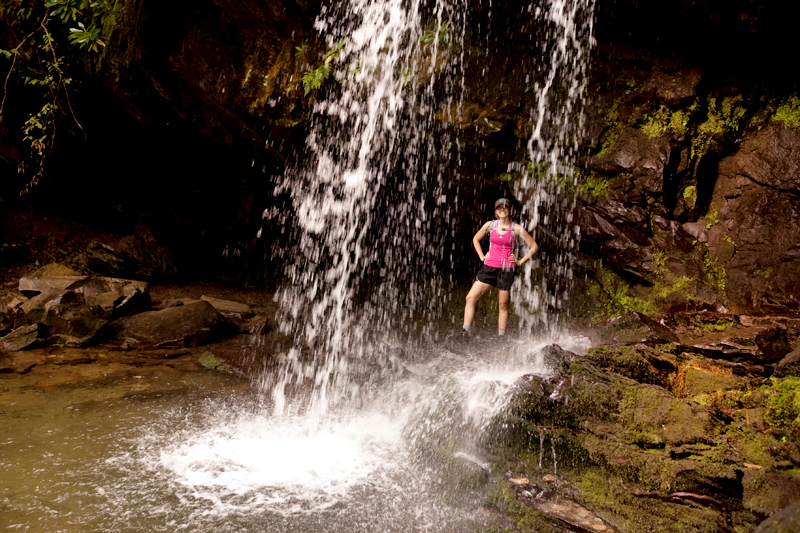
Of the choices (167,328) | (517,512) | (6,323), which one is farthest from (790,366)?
(6,323)

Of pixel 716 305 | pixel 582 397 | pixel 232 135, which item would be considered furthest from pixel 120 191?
pixel 716 305

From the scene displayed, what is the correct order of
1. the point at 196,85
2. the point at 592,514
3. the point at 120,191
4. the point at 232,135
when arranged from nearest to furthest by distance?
the point at 592,514 < the point at 196,85 < the point at 232,135 < the point at 120,191

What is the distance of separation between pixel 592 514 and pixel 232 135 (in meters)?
8.15

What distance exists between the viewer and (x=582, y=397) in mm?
4027

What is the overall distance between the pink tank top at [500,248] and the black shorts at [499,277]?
3.3 inches

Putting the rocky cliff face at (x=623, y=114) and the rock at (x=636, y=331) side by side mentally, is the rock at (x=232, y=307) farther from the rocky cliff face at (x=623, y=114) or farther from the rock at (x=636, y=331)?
the rock at (x=636, y=331)

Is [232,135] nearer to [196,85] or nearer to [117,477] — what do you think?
[196,85]

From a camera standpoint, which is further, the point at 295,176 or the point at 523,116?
the point at 295,176

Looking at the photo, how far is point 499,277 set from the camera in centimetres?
643

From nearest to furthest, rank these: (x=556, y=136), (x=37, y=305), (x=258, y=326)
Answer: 1. (x=37, y=305)
2. (x=556, y=136)
3. (x=258, y=326)

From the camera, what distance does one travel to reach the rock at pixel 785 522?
233 centimetres

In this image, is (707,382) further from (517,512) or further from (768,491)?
(517,512)

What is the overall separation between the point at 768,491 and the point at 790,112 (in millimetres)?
5463

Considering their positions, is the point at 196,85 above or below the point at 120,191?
above
